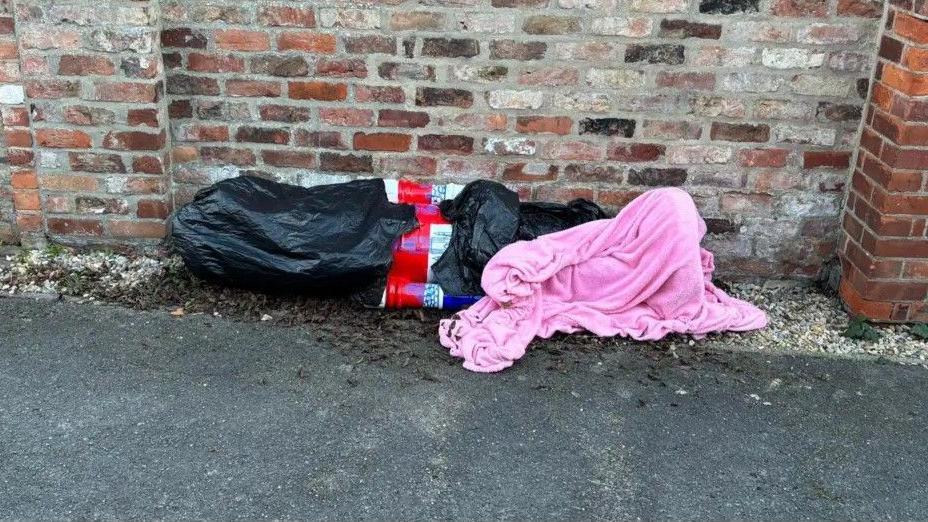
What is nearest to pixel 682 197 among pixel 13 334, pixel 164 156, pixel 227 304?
pixel 227 304

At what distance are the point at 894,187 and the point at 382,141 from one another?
2189mm

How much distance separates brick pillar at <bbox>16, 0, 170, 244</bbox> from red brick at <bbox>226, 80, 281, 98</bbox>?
31 cm

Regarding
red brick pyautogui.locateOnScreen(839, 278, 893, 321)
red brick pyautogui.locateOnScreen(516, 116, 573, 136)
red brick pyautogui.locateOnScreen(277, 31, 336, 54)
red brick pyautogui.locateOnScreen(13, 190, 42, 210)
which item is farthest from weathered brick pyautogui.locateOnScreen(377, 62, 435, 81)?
red brick pyautogui.locateOnScreen(839, 278, 893, 321)

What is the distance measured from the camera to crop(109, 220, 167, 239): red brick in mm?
4180

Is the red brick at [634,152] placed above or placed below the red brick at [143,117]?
below

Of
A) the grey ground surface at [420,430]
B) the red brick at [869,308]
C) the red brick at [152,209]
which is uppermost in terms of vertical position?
the red brick at [152,209]

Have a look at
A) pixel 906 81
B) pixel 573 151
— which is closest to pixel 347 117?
pixel 573 151

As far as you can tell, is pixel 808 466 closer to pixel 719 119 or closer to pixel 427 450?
pixel 427 450

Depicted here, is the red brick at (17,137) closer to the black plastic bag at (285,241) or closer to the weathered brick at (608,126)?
the black plastic bag at (285,241)

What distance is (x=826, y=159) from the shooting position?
13.3 ft

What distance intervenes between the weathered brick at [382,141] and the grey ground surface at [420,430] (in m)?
0.97

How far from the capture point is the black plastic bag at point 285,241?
12.3ft

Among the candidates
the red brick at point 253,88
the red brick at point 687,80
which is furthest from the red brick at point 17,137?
the red brick at point 687,80

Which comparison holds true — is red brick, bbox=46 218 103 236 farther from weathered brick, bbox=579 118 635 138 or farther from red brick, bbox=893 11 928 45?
red brick, bbox=893 11 928 45
